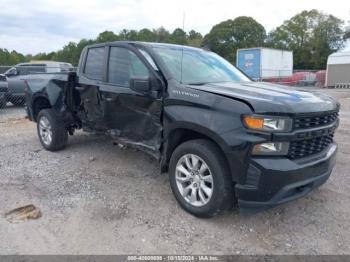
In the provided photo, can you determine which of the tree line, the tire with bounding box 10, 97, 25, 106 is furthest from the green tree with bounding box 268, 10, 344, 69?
the tire with bounding box 10, 97, 25, 106

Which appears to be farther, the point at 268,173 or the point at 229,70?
the point at 229,70

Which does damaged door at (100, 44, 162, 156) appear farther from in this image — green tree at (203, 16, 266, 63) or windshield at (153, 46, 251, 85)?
green tree at (203, 16, 266, 63)

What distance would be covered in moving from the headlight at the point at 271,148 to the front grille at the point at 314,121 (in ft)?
0.73

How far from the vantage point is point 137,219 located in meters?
3.71

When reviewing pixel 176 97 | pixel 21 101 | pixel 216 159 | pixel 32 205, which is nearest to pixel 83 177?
pixel 32 205

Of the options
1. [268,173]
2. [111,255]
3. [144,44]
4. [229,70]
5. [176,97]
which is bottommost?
[111,255]

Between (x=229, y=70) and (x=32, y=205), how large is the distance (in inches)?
124

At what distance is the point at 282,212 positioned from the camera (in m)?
3.85

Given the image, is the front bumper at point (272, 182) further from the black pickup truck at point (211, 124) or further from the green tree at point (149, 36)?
the green tree at point (149, 36)

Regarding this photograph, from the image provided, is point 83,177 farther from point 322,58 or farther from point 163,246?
point 322,58

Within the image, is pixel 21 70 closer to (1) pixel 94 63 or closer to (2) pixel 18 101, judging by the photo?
(2) pixel 18 101

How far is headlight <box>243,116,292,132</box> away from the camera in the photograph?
10.2 feet

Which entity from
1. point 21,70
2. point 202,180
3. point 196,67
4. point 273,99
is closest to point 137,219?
point 202,180

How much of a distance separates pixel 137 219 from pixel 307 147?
1.92 meters
